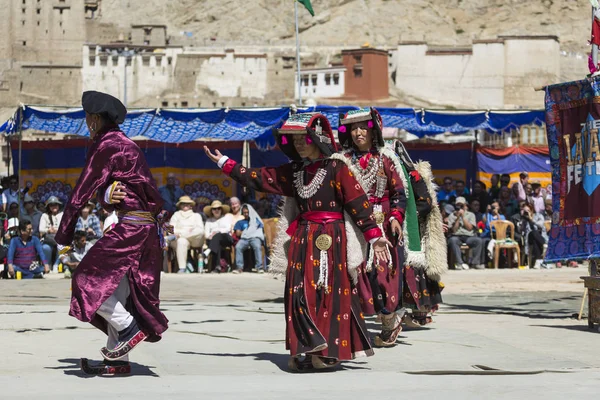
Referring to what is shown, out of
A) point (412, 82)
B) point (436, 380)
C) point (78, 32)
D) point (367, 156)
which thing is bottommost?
point (436, 380)

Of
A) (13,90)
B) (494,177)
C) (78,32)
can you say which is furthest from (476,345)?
(78,32)

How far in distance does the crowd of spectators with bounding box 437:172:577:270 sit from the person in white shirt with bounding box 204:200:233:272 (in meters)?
3.29

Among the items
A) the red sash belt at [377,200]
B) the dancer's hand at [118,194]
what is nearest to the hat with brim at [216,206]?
the red sash belt at [377,200]

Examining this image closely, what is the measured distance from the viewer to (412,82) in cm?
8931

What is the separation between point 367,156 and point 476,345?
151 centimetres

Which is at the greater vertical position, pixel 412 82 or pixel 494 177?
pixel 412 82

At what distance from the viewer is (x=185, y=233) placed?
18359mm

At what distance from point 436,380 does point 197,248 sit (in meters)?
11.9

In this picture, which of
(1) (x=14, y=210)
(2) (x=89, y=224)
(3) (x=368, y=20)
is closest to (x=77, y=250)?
(2) (x=89, y=224)

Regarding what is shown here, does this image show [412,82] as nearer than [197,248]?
No

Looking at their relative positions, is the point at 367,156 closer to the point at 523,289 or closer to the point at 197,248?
the point at 523,289

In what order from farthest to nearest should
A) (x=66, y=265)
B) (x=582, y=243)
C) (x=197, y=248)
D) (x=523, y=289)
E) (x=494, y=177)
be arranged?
(x=494, y=177) < (x=197, y=248) < (x=66, y=265) < (x=523, y=289) < (x=582, y=243)

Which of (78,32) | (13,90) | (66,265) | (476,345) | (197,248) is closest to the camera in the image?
(476,345)

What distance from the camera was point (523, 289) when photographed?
14.9 metres
